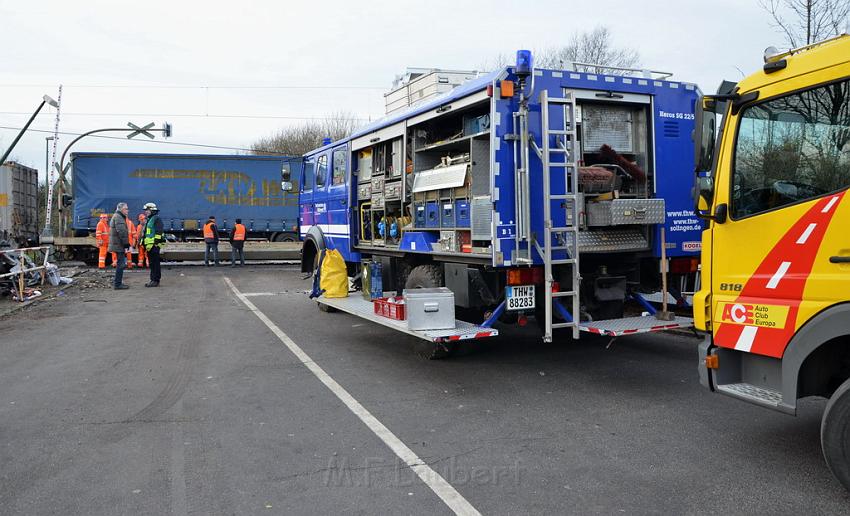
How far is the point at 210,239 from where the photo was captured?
21.3 meters

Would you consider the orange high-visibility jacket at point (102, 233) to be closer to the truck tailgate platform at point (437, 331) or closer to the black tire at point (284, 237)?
the black tire at point (284, 237)

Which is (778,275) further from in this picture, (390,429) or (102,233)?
(102,233)

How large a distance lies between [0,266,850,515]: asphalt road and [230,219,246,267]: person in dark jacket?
13268 mm

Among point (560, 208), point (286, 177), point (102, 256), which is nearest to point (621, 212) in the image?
point (560, 208)

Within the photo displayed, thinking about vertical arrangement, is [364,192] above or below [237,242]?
above

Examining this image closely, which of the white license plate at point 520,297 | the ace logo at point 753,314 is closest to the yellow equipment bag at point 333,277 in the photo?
the white license plate at point 520,297

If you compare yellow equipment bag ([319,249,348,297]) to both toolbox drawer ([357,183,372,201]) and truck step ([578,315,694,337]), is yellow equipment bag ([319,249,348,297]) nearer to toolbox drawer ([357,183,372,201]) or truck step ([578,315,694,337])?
toolbox drawer ([357,183,372,201])

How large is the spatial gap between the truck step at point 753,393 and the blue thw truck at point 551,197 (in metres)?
1.79

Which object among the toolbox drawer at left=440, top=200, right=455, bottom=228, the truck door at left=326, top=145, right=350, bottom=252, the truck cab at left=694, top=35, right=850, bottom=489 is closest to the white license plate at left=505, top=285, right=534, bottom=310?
the toolbox drawer at left=440, top=200, right=455, bottom=228

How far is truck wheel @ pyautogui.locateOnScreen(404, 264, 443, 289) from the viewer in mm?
7523

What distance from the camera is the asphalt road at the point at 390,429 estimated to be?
369 cm

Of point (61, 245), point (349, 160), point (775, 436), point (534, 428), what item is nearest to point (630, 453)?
point (534, 428)

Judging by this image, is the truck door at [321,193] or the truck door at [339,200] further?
the truck door at [321,193]

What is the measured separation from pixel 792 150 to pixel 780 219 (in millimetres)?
436
